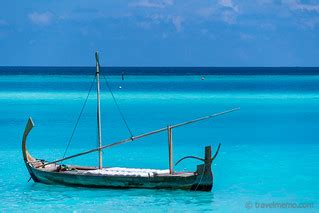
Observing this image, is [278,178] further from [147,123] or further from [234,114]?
[234,114]

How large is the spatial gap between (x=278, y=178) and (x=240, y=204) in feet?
13.5

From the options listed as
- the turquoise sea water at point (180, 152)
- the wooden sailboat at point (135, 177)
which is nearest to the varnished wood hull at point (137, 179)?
the wooden sailboat at point (135, 177)

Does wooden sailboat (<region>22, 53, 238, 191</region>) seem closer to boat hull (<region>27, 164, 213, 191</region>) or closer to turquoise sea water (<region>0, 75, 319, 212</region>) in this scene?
boat hull (<region>27, 164, 213, 191</region>)

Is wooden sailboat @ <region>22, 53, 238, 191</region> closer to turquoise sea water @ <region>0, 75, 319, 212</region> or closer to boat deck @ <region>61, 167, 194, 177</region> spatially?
boat deck @ <region>61, 167, 194, 177</region>

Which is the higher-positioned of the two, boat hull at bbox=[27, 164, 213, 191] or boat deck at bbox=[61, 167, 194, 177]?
boat deck at bbox=[61, 167, 194, 177]

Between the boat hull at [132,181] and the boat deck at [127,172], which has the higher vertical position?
the boat deck at [127,172]

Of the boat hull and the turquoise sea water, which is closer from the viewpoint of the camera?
the turquoise sea water

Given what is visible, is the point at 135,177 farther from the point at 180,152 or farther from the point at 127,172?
the point at 180,152

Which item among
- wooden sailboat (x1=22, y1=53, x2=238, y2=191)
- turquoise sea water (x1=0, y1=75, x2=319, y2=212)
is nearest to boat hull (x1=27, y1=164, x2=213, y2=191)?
wooden sailboat (x1=22, y1=53, x2=238, y2=191)

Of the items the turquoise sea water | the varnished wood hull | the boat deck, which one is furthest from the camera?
the boat deck

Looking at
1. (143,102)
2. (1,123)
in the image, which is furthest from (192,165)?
(143,102)

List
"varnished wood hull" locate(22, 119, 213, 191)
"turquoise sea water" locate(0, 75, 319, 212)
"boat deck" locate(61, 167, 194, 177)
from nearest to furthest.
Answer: "turquoise sea water" locate(0, 75, 319, 212) → "varnished wood hull" locate(22, 119, 213, 191) → "boat deck" locate(61, 167, 194, 177)

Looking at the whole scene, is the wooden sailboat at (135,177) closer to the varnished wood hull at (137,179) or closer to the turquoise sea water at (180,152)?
the varnished wood hull at (137,179)

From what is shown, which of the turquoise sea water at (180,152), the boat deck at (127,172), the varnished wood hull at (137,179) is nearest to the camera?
the turquoise sea water at (180,152)
